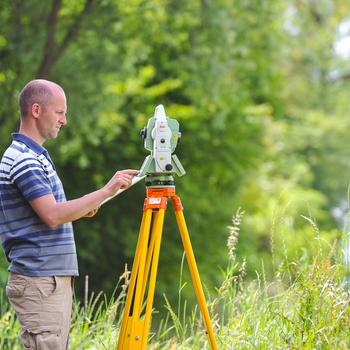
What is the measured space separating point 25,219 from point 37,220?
5 cm

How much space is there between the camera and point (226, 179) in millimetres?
10977

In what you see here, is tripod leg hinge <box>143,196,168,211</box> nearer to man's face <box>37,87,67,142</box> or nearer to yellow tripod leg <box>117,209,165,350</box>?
yellow tripod leg <box>117,209,165,350</box>

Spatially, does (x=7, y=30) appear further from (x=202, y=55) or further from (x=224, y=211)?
(x=224, y=211)

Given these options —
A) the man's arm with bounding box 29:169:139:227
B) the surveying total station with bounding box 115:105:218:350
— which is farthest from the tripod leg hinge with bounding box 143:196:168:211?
the man's arm with bounding box 29:169:139:227

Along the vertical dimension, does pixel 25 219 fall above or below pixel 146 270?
above

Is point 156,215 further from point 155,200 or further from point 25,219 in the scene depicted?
point 25,219

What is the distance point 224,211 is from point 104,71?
16.5 feet

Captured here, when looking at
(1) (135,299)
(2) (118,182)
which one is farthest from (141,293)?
(2) (118,182)

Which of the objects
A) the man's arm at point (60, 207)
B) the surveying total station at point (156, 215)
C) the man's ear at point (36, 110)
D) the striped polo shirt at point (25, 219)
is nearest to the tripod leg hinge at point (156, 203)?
the surveying total station at point (156, 215)

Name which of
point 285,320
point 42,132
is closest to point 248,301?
point 285,320

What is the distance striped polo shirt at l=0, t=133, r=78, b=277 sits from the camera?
1.70 meters

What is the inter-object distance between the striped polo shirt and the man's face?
0.24 feet

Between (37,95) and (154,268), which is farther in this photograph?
(154,268)

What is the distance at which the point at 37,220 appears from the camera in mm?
1762
